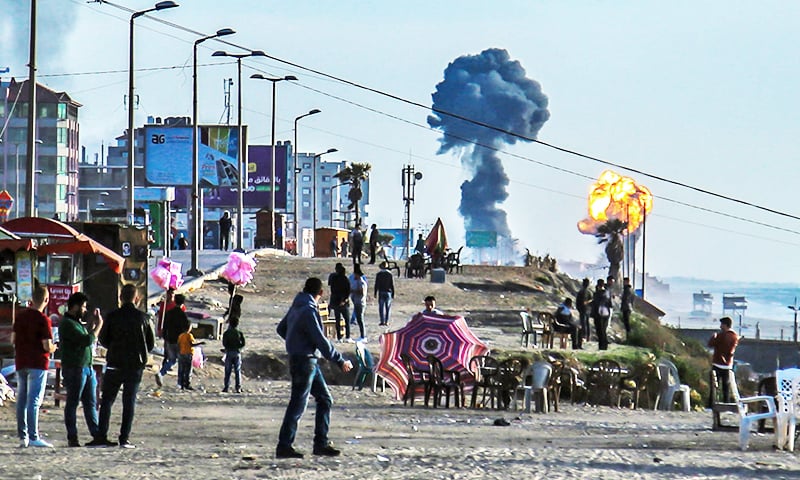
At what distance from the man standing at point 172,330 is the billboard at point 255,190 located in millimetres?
65990

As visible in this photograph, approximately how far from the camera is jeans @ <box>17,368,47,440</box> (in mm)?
15953

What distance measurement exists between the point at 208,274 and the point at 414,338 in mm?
25722

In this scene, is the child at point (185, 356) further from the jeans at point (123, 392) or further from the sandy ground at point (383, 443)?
the jeans at point (123, 392)

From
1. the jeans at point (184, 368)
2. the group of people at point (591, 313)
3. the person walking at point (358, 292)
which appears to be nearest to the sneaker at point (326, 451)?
the jeans at point (184, 368)

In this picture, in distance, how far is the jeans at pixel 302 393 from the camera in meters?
15.0

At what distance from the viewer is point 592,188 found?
98.8 meters

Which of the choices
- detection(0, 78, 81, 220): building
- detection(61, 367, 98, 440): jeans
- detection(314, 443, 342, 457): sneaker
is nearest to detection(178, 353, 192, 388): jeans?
detection(61, 367, 98, 440): jeans

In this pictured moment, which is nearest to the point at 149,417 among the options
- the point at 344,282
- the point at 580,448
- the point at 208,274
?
the point at 580,448

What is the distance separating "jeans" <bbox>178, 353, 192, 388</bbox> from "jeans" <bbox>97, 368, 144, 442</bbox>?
389 inches

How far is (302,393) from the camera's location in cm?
1499

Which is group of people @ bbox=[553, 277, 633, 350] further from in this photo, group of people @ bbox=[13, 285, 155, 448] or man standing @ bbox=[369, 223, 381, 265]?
man standing @ bbox=[369, 223, 381, 265]

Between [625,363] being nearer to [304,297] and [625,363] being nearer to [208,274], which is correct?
[208,274]

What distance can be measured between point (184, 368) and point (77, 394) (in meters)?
10.5

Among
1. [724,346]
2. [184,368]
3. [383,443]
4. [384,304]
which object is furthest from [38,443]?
[384,304]
